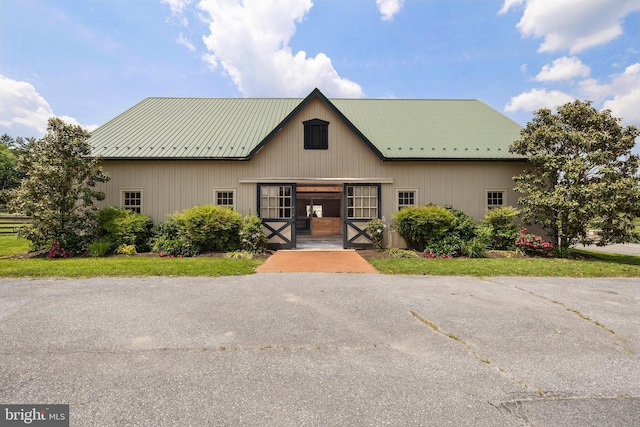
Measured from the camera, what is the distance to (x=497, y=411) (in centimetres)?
252

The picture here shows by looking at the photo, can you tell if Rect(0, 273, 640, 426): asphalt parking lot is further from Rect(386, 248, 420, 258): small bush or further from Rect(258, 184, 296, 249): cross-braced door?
Rect(258, 184, 296, 249): cross-braced door

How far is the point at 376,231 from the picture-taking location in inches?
Answer: 494

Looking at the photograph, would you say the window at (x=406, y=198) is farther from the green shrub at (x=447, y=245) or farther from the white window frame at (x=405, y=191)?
the green shrub at (x=447, y=245)

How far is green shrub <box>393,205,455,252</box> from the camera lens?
11.6 meters

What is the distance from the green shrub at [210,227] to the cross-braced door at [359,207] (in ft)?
16.2

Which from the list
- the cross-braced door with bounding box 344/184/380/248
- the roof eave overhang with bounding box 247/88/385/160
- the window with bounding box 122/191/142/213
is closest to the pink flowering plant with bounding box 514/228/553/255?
the cross-braced door with bounding box 344/184/380/248

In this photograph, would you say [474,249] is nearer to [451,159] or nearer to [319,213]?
[451,159]

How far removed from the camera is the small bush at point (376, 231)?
12547 mm

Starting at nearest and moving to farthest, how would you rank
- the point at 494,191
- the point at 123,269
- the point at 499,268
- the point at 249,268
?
the point at 123,269 < the point at 249,268 < the point at 499,268 < the point at 494,191

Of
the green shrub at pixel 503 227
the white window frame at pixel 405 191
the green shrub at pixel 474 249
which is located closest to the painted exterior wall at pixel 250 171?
the white window frame at pixel 405 191

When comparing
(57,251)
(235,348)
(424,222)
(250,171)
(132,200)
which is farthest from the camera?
(132,200)

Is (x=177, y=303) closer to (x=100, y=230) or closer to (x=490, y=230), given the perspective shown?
(x=100, y=230)

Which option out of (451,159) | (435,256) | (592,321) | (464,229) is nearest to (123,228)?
(435,256)

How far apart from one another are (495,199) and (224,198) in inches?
521
